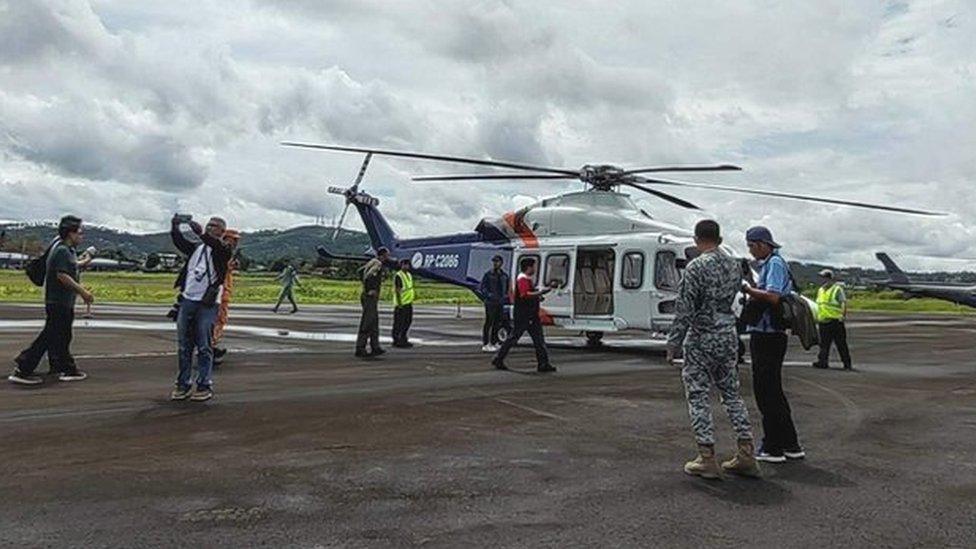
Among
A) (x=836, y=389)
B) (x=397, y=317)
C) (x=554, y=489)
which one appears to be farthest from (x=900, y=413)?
(x=397, y=317)

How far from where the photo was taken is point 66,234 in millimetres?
8852

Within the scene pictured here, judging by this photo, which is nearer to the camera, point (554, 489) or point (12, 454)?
point (554, 489)

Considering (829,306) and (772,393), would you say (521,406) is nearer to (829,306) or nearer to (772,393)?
(772,393)

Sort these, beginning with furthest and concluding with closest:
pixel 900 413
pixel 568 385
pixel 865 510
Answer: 1. pixel 568 385
2. pixel 900 413
3. pixel 865 510

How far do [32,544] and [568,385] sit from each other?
7025mm

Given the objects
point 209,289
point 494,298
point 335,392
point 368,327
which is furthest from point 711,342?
point 494,298

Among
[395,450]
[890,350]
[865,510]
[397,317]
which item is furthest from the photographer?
[890,350]

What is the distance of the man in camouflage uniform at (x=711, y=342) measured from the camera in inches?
218

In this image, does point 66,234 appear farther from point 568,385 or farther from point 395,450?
point 568,385

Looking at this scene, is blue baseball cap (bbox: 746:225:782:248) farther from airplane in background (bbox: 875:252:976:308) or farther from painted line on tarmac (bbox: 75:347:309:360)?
airplane in background (bbox: 875:252:976:308)

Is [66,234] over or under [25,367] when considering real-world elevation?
over

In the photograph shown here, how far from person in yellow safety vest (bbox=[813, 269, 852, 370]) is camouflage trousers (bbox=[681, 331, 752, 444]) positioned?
855 cm

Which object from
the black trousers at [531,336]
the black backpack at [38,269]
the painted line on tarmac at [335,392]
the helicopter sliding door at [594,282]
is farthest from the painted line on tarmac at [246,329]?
the black backpack at [38,269]

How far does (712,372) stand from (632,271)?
936 cm
